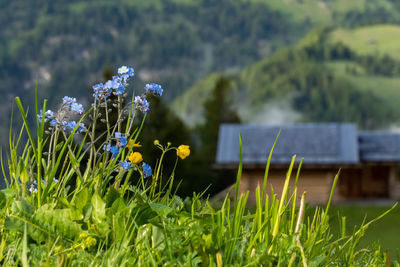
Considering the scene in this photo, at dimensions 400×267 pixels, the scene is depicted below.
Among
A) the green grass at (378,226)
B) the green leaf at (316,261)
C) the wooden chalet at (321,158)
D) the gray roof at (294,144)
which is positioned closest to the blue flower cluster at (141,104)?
the green leaf at (316,261)

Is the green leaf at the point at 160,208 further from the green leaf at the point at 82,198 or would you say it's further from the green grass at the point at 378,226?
the green grass at the point at 378,226

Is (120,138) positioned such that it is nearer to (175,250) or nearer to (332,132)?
(175,250)

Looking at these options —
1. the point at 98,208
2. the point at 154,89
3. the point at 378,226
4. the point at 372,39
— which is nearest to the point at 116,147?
the point at 154,89

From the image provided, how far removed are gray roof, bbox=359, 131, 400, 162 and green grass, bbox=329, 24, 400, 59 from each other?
414 feet

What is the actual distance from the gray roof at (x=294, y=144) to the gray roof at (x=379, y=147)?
1.41m

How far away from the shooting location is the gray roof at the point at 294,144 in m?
22.2

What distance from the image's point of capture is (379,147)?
82.8 feet

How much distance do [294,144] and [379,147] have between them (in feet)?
15.0

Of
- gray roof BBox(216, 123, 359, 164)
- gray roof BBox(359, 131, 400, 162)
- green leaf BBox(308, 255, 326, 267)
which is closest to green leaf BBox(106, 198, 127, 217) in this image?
green leaf BBox(308, 255, 326, 267)

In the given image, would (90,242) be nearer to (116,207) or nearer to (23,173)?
(116,207)

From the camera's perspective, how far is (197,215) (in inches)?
124

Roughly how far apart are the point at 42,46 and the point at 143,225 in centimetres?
20559

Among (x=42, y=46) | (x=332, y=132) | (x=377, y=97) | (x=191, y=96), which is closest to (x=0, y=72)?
(x=42, y=46)

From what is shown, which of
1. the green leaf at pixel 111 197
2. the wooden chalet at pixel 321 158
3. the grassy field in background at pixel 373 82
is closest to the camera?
the green leaf at pixel 111 197
